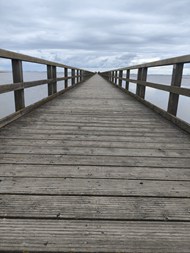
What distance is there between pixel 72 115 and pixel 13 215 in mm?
3162

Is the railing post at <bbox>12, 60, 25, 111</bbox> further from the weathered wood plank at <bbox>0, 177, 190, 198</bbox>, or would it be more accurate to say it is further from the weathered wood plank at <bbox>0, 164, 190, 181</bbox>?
the weathered wood plank at <bbox>0, 177, 190, 198</bbox>

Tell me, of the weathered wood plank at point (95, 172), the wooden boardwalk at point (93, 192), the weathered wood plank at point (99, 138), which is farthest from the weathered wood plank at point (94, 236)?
the weathered wood plank at point (99, 138)

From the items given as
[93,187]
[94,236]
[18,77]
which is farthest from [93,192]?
[18,77]

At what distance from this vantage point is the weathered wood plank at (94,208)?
141 centimetres

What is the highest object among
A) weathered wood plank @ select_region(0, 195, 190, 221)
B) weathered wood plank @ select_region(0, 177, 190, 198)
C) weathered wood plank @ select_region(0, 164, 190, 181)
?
weathered wood plank @ select_region(0, 164, 190, 181)

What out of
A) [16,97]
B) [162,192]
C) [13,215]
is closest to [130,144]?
[162,192]

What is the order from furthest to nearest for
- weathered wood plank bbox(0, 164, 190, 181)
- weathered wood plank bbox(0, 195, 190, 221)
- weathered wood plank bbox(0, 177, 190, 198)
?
weathered wood plank bbox(0, 164, 190, 181) < weathered wood plank bbox(0, 177, 190, 198) < weathered wood plank bbox(0, 195, 190, 221)

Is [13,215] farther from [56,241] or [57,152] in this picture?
[57,152]

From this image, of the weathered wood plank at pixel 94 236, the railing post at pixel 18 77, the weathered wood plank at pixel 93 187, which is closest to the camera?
the weathered wood plank at pixel 94 236

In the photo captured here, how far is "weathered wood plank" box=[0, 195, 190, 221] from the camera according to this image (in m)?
1.41

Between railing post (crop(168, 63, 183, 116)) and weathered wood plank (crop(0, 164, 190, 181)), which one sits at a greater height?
railing post (crop(168, 63, 183, 116))

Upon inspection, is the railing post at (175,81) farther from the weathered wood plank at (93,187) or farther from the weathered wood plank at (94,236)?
the weathered wood plank at (94,236)

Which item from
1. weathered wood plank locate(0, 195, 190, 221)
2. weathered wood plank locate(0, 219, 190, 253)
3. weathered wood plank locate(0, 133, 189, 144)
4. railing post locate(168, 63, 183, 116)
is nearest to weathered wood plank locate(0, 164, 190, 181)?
weathered wood plank locate(0, 195, 190, 221)

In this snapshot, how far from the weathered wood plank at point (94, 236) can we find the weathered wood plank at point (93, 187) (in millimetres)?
315
